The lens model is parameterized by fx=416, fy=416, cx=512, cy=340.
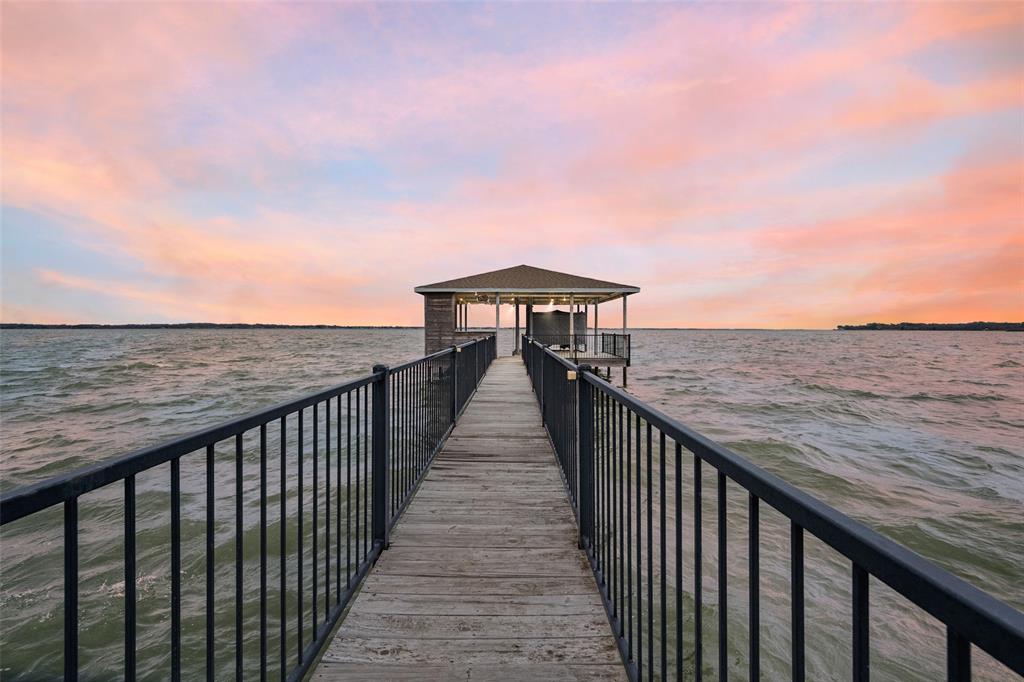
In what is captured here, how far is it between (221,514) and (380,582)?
19.6 ft

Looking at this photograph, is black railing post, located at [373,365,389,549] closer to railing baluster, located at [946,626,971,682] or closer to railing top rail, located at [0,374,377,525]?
railing top rail, located at [0,374,377,525]

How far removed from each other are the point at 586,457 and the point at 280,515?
2108mm

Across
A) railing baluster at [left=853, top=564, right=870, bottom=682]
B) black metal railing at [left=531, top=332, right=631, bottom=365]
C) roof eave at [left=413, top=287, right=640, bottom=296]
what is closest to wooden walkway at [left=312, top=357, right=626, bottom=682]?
railing baluster at [left=853, top=564, right=870, bottom=682]

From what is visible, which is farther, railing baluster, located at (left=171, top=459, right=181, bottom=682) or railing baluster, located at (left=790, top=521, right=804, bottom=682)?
railing baluster, located at (left=171, top=459, right=181, bottom=682)

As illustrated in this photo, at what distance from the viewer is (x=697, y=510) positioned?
144cm

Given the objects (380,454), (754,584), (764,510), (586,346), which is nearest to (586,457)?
(380,454)

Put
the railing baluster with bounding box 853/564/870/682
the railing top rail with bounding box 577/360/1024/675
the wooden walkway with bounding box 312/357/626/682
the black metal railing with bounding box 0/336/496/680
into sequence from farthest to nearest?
the wooden walkway with bounding box 312/357/626/682 < the black metal railing with bounding box 0/336/496/680 < the railing baluster with bounding box 853/564/870/682 < the railing top rail with bounding box 577/360/1024/675

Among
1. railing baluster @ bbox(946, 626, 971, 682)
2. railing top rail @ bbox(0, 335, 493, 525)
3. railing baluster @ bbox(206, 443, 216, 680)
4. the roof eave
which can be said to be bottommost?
railing baluster @ bbox(206, 443, 216, 680)

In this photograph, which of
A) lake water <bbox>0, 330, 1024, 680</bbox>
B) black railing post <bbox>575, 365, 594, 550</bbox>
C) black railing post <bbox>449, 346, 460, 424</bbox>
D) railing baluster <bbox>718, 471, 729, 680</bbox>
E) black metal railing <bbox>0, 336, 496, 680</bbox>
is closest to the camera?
black metal railing <bbox>0, 336, 496, 680</bbox>

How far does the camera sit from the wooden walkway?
2113 millimetres

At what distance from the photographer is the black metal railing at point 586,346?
17.3 meters

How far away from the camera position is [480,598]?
2.61 m

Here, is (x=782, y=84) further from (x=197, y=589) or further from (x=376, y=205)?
(x=376, y=205)

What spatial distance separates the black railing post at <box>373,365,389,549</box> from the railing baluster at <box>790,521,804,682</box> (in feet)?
8.23
